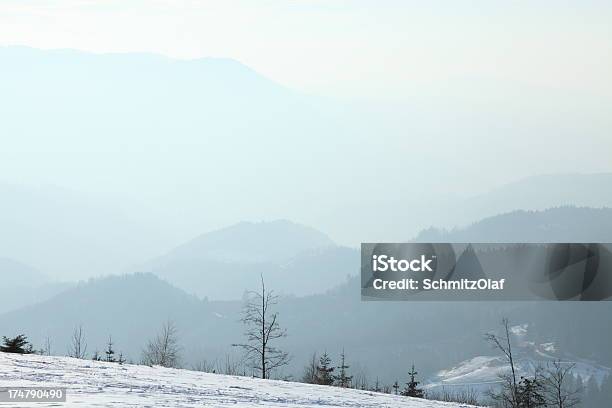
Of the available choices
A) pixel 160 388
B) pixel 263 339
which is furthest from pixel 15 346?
pixel 263 339

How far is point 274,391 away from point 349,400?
2.21m

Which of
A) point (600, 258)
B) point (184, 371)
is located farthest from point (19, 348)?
point (600, 258)

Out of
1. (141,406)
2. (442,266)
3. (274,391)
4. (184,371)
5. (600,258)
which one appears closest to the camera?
(141,406)

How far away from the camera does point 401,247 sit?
4631cm

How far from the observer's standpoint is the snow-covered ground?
19.8 m

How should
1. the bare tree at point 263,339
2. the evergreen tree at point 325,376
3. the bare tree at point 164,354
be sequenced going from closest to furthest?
the bare tree at point 263,339, the evergreen tree at point 325,376, the bare tree at point 164,354

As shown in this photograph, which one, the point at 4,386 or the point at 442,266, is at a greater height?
the point at 442,266

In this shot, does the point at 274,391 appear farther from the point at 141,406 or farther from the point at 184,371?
the point at 141,406

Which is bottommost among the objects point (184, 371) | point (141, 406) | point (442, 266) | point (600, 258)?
point (141, 406)

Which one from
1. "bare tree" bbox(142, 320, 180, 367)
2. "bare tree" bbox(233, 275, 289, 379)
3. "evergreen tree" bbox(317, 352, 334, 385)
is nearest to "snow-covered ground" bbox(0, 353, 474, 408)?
"bare tree" bbox(233, 275, 289, 379)

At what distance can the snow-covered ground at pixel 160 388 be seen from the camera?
65.0ft

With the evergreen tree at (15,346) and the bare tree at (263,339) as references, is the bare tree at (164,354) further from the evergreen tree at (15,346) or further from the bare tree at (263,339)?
the evergreen tree at (15,346)

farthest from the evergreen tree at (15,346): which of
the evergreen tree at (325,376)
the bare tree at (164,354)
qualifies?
the evergreen tree at (325,376)

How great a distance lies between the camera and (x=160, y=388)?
73.9 ft
